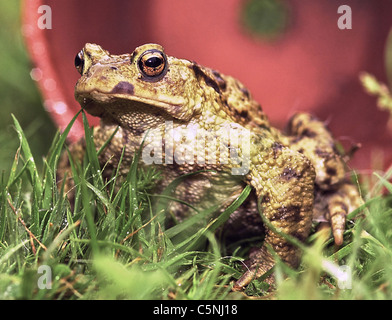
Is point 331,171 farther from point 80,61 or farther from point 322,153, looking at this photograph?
point 80,61

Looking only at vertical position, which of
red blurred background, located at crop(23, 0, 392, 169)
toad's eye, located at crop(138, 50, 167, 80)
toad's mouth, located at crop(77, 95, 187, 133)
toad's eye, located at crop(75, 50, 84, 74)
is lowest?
toad's mouth, located at crop(77, 95, 187, 133)

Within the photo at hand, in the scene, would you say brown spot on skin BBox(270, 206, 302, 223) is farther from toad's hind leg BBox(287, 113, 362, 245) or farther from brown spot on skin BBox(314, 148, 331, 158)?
brown spot on skin BBox(314, 148, 331, 158)

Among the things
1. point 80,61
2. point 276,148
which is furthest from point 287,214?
point 80,61

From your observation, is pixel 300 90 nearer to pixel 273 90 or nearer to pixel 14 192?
pixel 273 90

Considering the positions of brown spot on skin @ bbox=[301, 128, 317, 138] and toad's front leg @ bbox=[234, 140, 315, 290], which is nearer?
toad's front leg @ bbox=[234, 140, 315, 290]

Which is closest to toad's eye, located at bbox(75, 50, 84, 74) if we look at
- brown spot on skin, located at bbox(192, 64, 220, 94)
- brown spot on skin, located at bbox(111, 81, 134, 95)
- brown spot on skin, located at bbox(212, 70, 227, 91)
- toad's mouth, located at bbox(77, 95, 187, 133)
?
toad's mouth, located at bbox(77, 95, 187, 133)

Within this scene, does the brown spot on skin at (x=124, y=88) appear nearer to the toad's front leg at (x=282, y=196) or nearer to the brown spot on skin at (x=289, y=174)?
the toad's front leg at (x=282, y=196)
